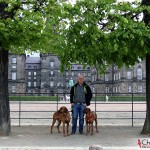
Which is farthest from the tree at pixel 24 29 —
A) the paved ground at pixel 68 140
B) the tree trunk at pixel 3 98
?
the paved ground at pixel 68 140

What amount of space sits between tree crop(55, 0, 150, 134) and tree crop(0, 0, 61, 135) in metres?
0.44

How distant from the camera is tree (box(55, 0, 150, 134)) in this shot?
10.1 metres

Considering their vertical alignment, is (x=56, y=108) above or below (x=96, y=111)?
below

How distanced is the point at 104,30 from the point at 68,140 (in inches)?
131

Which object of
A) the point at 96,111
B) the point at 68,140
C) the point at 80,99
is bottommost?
the point at 68,140

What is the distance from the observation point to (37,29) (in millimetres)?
10477

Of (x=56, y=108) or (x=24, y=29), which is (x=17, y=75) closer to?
(x=56, y=108)

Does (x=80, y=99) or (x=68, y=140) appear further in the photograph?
(x=80, y=99)

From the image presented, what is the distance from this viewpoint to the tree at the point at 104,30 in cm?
1008

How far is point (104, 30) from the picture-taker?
10.7 metres

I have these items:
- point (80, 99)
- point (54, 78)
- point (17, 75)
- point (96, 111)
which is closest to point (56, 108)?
point (96, 111)

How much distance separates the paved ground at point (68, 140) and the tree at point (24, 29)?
104cm

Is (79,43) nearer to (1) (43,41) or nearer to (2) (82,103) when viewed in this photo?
(1) (43,41)

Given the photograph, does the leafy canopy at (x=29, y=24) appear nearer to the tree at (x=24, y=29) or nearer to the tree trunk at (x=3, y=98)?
the tree at (x=24, y=29)
